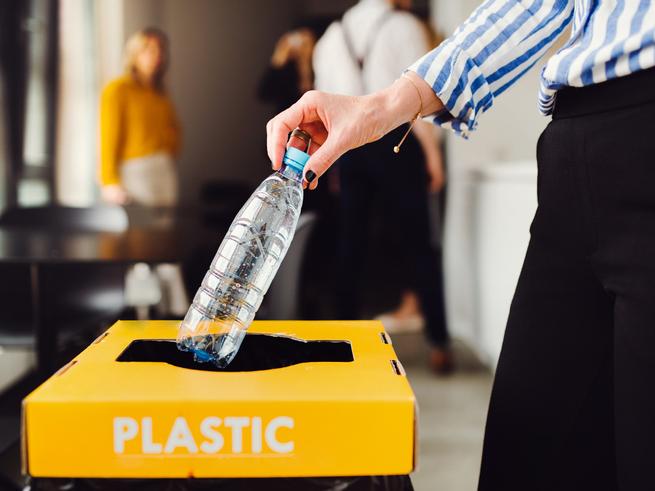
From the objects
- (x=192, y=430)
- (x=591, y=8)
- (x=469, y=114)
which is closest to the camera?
(x=192, y=430)

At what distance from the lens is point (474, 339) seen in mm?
3539

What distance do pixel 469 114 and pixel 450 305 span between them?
286 centimetres

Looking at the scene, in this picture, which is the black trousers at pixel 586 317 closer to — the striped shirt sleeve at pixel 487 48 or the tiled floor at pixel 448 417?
the striped shirt sleeve at pixel 487 48

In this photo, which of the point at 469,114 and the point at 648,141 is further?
the point at 469,114

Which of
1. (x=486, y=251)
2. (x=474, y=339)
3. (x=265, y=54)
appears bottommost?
(x=474, y=339)

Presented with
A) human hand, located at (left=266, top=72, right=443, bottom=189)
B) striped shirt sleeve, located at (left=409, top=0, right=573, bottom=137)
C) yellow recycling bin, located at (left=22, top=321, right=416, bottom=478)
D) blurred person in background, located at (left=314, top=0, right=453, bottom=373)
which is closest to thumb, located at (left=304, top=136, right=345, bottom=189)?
human hand, located at (left=266, top=72, right=443, bottom=189)

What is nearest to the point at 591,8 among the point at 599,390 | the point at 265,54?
the point at 599,390

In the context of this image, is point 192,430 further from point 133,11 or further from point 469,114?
point 133,11

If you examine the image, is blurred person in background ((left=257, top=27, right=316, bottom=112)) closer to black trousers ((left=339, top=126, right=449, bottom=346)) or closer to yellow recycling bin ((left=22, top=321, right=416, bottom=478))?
black trousers ((left=339, top=126, right=449, bottom=346))

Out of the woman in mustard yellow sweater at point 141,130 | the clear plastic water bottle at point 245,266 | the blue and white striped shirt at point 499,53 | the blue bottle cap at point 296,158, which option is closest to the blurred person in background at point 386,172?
the woman in mustard yellow sweater at point 141,130

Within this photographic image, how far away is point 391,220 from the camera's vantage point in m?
3.43

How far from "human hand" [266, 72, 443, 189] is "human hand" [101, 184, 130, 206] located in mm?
2783

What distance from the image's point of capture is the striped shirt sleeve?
33.0 inches

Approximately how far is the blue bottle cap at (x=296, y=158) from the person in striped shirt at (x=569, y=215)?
0.08 feet
